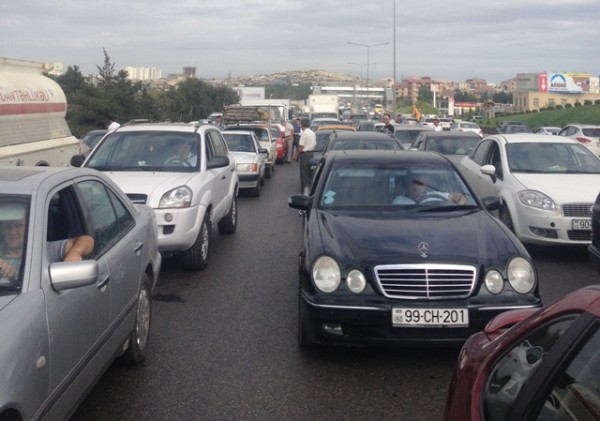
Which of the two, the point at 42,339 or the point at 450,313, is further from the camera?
the point at 450,313

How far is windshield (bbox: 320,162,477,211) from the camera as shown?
6812 mm

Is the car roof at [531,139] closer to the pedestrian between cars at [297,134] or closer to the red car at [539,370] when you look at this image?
the red car at [539,370]

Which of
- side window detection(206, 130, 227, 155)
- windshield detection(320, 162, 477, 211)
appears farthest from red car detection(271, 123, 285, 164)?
windshield detection(320, 162, 477, 211)

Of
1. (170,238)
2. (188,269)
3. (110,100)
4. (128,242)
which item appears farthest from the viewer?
(110,100)

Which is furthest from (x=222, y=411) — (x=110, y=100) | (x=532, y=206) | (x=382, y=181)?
(x=110, y=100)

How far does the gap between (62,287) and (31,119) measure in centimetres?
969

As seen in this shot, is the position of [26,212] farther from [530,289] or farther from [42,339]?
[530,289]

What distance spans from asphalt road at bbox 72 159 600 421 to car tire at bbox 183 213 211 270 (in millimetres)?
378

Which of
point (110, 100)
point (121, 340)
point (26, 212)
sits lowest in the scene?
point (121, 340)

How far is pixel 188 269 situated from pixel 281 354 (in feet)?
10.8

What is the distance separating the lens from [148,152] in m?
9.52

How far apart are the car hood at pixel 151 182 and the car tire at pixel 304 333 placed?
10.1ft

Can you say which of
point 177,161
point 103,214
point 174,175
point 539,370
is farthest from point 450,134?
point 539,370

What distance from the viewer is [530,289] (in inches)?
214
